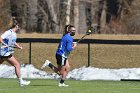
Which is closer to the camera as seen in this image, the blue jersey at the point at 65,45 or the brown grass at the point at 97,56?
the blue jersey at the point at 65,45

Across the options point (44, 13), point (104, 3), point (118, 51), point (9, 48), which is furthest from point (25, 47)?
point (104, 3)

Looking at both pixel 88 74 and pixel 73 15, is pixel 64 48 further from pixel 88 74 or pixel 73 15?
pixel 73 15

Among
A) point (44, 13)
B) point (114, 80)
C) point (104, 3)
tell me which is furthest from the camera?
point (104, 3)

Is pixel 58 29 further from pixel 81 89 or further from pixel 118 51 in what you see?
pixel 81 89

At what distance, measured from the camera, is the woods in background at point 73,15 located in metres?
47.7

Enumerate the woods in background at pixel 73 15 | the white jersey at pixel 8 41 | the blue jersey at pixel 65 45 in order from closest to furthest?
the white jersey at pixel 8 41 < the blue jersey at pixel 65 45 < the woods in background at pixel 73 15

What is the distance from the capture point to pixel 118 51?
3183cm

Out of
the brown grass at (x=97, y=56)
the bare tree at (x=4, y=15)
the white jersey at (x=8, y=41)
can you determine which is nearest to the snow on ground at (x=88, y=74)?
the brown grass at (x=97, y=56)

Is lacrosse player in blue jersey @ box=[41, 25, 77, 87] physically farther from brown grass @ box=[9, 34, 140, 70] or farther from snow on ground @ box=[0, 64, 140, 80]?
brown grass @ box=[9, 34, 140, 70]

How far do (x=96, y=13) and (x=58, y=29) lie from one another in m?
10.4

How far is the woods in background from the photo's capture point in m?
47.7

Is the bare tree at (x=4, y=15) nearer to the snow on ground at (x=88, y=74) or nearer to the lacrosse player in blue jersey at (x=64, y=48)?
the snow on ground at (x=88, y=74)

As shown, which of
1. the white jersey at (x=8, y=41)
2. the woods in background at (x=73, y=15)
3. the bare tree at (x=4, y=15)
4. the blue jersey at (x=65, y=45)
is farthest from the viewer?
the woods in background at (x=73, y=15)

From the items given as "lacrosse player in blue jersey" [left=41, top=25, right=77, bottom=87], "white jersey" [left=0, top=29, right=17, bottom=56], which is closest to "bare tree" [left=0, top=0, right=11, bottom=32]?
"lacrosse player in blue jersey" [left=41, top=25, right=77, bottom=87]
